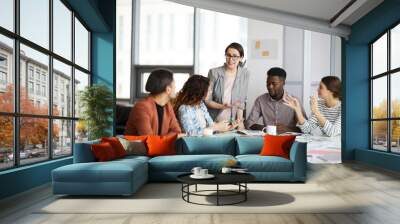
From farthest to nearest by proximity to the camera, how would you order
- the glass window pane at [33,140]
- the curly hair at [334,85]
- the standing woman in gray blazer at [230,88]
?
1. the curly hair at [334,85]
2. the standing woman in gray blazer at [230,88]
3. the glass window pane at [33,140]

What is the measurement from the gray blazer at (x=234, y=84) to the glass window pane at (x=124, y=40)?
6.30ft

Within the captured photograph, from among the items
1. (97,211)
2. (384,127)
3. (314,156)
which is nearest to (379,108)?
(384,127)

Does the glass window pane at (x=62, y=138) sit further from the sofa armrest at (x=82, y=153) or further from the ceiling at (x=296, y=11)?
the ceiling at (x=296, y=11)

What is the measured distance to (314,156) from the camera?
9.91m

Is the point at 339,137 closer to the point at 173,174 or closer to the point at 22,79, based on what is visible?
the point at 173,174

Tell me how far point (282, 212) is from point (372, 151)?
19.0 feet

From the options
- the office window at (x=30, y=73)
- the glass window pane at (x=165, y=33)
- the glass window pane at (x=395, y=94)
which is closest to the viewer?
the office window at (x=30, y=73)

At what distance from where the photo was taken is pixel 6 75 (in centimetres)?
520

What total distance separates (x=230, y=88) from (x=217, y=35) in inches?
50.2

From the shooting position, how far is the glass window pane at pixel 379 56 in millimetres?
9188

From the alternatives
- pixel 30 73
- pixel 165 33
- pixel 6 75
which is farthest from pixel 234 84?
pixel 6 75

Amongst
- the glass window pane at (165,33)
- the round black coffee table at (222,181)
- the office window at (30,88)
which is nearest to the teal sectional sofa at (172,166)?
the round black coffee table at (222,181)

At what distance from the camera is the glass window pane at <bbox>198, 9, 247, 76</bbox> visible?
31.5 feet

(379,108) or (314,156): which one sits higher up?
(379,108)
